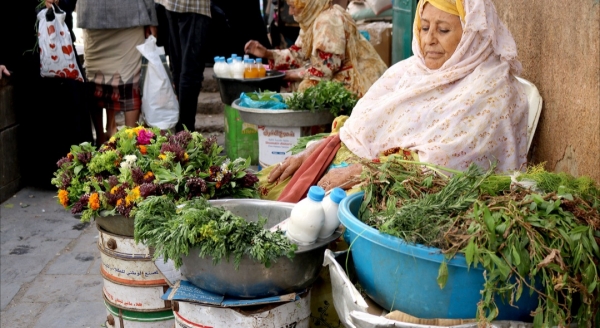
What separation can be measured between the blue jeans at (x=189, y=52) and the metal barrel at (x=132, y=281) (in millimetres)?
3625

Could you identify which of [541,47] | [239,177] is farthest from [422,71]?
[239,177]

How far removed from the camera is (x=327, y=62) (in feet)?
17.1

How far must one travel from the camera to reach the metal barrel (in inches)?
112

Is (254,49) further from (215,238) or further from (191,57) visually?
(215,238)

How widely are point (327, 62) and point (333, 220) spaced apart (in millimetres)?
3044

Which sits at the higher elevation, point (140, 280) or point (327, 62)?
point (327, 62)

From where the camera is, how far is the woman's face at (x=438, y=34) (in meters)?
2.95

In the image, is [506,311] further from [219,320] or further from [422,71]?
[422,71]

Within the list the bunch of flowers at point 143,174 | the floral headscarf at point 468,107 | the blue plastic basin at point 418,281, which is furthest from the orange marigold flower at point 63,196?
the blue plastic basin at point 418,281

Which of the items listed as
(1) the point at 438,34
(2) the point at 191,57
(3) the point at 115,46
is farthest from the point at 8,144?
(1) the point at 438,34

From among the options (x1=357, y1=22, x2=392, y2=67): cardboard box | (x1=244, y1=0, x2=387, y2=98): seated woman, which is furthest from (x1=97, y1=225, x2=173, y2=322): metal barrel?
(x1=357, y1=22, x2=392, y2=67): cardboard box

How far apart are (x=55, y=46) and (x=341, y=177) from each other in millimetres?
3501

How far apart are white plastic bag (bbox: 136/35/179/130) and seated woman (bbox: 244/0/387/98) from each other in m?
1.41

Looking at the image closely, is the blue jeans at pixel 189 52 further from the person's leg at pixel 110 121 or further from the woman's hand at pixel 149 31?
the person's leg at pixel 110 121
